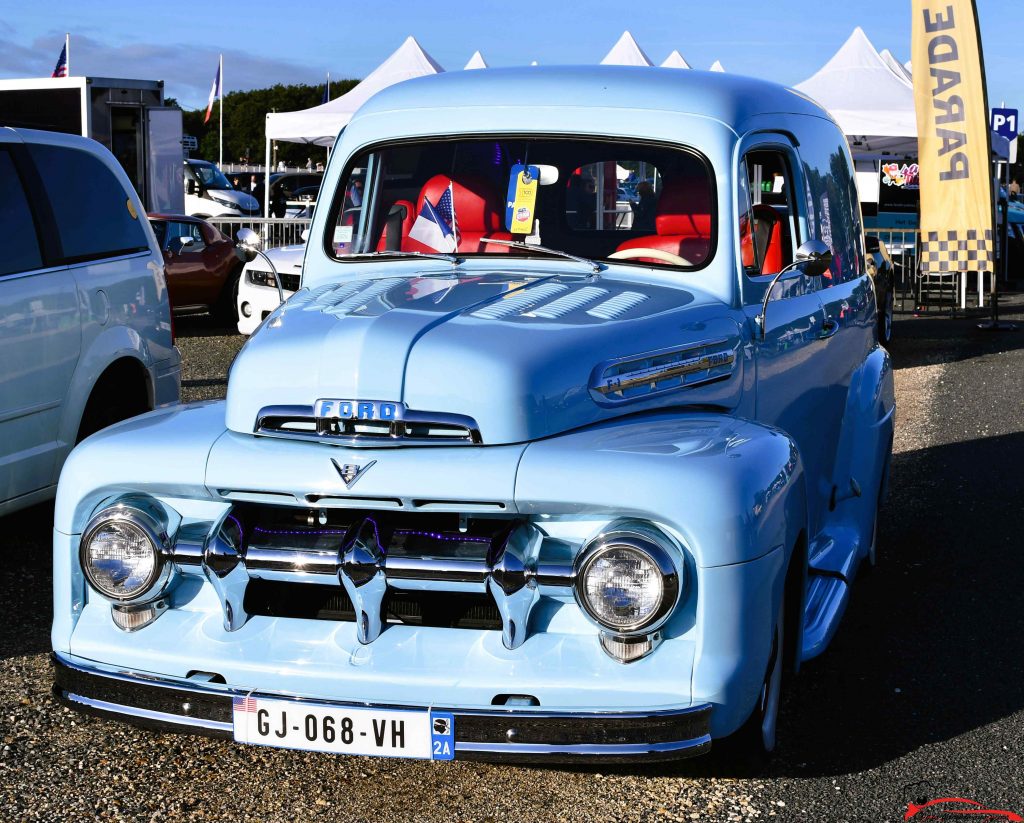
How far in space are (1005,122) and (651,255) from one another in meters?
21.7

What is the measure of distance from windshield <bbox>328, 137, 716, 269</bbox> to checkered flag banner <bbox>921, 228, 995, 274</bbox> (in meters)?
12.3

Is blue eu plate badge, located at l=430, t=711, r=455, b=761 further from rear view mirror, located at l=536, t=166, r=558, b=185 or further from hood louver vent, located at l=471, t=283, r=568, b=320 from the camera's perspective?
rear view mirror, located at l=536, t=166, r=558, b=185

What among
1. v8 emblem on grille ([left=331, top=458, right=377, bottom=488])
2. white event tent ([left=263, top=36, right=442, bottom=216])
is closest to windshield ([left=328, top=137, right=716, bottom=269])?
v8 emblem on grille ([left=331, top=458, right=377, bottom=488])

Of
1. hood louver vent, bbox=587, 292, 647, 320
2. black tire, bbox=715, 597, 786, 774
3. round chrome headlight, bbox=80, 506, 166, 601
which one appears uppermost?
hood louver vent, bbox=587, 292, 647, 320

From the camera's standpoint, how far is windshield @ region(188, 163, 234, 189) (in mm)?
37269

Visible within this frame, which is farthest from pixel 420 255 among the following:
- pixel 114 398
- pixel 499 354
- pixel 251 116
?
pixel 251 116

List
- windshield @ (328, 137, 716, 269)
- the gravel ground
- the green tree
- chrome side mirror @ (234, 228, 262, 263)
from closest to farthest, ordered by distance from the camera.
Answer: the gravel ground
windshield @ (328, 137, 716, 269)
chrome side mirror @ (234, 228, 262, 263)
the green tree

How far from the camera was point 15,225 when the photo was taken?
20.9 feet

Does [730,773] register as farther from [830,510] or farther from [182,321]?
[182,321]

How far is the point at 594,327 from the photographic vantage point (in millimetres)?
3945

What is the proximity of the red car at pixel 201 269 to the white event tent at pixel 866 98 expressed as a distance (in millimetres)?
8241

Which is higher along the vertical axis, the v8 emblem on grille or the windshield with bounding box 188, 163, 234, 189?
the v8 emblem on grille

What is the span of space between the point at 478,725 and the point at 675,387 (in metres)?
1.25

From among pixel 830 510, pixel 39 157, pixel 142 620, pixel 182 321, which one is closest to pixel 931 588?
pixel 830 510
